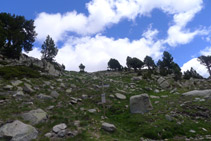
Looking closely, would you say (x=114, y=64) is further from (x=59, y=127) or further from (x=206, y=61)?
(x=59, y=127)

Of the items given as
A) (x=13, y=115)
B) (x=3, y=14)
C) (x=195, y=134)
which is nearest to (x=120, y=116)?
(x=195, y=134)

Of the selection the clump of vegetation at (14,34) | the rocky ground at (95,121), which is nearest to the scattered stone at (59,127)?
the rocky ground at (95,121)

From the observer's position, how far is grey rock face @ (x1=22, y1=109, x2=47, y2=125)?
8.05 m

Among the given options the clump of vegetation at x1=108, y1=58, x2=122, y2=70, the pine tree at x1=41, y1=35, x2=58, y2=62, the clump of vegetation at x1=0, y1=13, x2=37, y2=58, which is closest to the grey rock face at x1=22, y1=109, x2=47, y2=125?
the clump of vegetation at x1=0, y1=13, x2=37, y2=58

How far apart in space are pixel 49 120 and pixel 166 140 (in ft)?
27.3

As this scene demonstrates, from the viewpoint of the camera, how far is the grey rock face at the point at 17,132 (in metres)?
6.00

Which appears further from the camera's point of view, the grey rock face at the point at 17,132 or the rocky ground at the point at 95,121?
the rocky ground at the point at 95,121

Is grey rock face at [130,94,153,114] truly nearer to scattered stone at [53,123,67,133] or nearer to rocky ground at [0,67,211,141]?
rocky ground at [0,67,211,141]

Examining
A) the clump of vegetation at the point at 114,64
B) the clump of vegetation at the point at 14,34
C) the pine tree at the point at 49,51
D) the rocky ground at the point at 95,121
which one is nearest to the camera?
the rocky ground at the point at 95,121

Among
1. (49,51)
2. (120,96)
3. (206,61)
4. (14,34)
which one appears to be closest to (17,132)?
(120,96)

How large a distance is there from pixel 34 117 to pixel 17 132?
2.06m

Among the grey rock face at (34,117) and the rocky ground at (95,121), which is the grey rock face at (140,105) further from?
the grey rock face at (34,117)

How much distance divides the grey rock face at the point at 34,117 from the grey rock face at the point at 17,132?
1.16 metres

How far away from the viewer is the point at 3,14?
1249 inches
